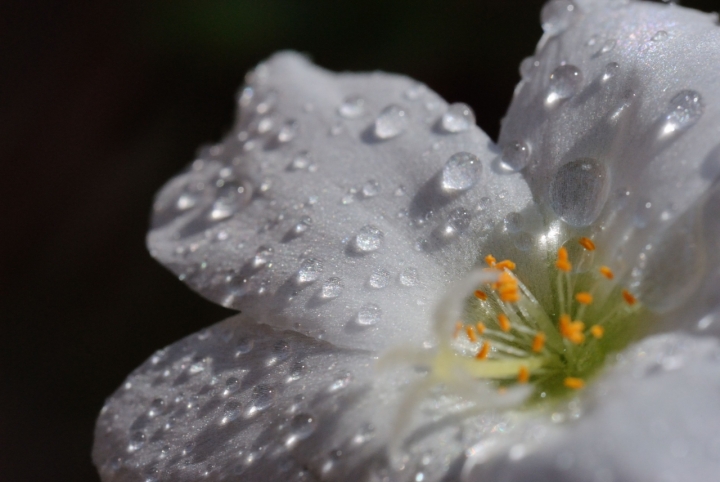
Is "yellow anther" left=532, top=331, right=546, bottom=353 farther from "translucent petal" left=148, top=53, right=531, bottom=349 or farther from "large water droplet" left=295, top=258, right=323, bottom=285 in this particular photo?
"large water droplet" left=295, top=258, right=323, bottom=285

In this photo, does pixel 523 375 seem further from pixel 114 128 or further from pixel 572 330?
pixel 114 128

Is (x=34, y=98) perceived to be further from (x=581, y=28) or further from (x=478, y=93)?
(x=581, y=28)

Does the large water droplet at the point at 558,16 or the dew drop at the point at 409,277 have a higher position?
the large water droplet at the point at 558,16

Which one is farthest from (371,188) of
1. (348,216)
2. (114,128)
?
(114,128)

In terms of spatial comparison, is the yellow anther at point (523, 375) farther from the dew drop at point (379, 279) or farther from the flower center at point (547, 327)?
the dew drop at point (379, 279)

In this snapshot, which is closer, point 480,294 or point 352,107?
point 480,294

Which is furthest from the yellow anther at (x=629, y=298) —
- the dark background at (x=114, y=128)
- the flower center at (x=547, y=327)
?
the dark background at (x=114, y=128)

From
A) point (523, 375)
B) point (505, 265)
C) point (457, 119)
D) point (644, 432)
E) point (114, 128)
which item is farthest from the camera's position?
point (114, 128)
